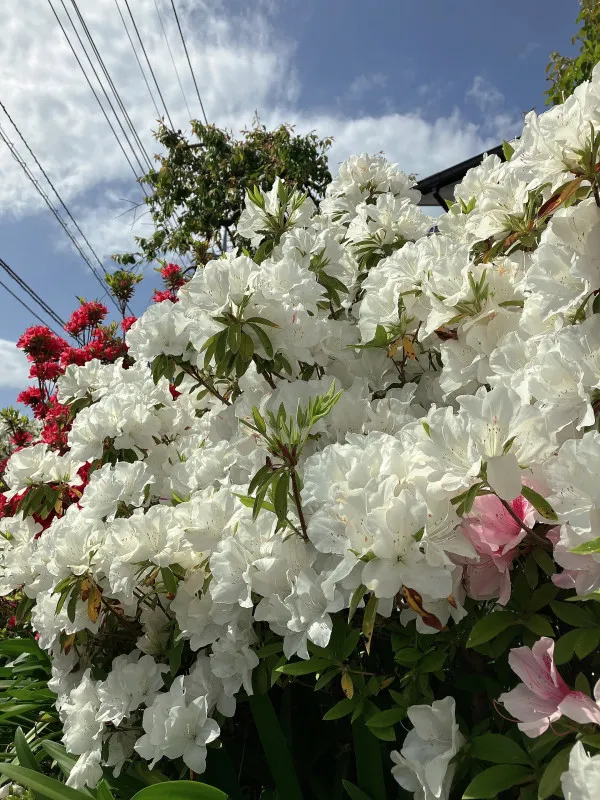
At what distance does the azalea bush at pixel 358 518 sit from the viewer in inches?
38.1

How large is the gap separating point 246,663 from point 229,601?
0.18m

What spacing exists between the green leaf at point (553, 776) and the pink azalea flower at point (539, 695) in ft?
0.14

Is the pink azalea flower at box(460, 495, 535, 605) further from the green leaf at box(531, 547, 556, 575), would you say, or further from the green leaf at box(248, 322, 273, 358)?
the green leaf at box(248, 322, 273, 358)

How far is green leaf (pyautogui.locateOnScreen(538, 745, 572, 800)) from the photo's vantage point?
83 centimetres

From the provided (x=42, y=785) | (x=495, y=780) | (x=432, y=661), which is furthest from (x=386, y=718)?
(x=42, y=785)

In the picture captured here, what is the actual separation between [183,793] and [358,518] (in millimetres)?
665

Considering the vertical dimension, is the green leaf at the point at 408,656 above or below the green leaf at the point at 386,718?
above

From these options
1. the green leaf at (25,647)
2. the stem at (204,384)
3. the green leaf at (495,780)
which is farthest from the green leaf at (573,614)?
the green leaf at (25,647)

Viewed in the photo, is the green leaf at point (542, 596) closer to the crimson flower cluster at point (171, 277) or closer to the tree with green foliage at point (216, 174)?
the crimson flower cluster at point (171, 277)

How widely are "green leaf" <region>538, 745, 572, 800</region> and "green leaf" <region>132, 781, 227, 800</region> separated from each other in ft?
2.01

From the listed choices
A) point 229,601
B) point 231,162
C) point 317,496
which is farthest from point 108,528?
point 231,162

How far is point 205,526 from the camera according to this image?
144 cm

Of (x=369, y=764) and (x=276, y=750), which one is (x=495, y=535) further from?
A: (x=276, y=750)

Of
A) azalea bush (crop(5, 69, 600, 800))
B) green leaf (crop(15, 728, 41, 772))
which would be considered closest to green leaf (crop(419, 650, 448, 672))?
azalea bush (crop(5, 69, 600, 800))
